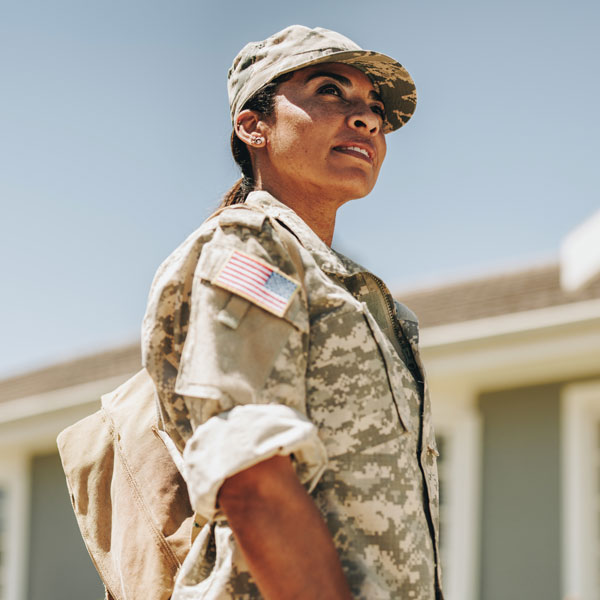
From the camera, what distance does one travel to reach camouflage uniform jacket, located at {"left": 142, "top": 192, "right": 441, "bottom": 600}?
1.60 metres

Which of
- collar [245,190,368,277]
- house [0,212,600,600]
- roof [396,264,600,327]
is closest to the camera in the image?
collar [245,190,368,277]

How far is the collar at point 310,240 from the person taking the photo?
191 centimetres

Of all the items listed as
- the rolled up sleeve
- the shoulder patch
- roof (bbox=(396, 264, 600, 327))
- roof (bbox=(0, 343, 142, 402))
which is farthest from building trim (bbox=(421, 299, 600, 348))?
the rolled up sleeve

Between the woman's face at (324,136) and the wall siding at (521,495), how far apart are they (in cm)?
497

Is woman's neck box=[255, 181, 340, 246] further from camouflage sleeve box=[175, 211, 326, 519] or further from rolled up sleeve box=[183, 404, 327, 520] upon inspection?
rolled up sleeve box=[183, 404, 327, 520]

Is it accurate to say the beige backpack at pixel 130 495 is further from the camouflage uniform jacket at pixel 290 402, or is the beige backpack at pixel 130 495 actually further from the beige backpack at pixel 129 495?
the camouflage uniform jacket at pixel 290 402

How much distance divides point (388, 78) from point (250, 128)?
1.12 ft

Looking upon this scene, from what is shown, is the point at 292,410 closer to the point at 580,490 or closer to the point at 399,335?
the point at 399,335

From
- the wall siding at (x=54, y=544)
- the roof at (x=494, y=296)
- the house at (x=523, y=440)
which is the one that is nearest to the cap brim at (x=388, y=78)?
the house at (x=523, y=440)

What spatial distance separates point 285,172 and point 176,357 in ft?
1.90

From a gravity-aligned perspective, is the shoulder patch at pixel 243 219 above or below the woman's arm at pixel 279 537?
above

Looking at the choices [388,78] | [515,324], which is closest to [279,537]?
[388,78]

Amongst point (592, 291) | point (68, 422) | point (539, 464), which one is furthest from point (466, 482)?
point (68, 422)

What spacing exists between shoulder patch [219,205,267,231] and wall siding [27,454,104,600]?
7.60m
